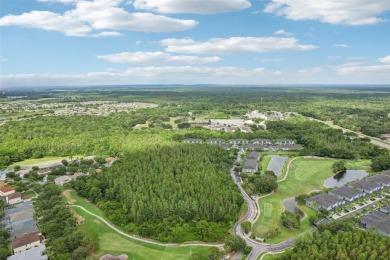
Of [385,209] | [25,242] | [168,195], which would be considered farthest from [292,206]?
[25,242]

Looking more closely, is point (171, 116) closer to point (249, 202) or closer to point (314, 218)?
point (249, 202)

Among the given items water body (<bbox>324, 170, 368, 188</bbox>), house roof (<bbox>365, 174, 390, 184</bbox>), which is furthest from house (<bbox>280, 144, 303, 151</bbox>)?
house roof (<bbox>365, 174, 390, 184</bbox>)

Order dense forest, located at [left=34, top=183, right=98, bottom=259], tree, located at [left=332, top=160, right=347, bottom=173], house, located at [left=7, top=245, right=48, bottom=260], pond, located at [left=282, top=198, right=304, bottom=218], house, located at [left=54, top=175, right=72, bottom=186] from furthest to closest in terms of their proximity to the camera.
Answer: tree, located at [left=332, top=160, right=347, bottom=173] < house, located at [left=54, top=175, right=72, bottom=186] < pond, located at [left=282, top=198, right=304, bottom=218] < dense forest, located at [left=34, top=183, right=98, bottom=259] < house, located at [left=7, top=245, right=48, bottom=260]

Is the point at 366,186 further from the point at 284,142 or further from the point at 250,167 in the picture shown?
the point at 284,142

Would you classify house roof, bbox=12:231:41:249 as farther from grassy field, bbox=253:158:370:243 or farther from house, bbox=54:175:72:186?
grassy field, bbox=253:158:370:243

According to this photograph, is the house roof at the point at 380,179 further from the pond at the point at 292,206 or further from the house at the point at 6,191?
the house at the point at 6,191

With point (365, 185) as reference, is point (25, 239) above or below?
below
